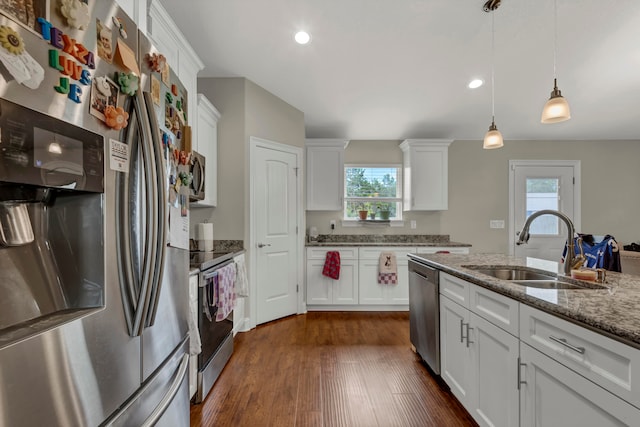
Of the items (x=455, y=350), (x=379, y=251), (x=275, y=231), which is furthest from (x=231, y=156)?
(x=455, y=350)

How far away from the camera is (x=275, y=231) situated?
Answer: 3.35m

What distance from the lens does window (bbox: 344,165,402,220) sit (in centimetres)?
443

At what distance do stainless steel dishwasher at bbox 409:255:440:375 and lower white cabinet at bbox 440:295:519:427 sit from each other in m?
0.06

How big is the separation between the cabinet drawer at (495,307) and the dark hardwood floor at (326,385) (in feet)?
2.36

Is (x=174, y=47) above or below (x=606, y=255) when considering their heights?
above

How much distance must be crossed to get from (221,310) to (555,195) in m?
5.04

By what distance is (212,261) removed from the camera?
202 centimetres

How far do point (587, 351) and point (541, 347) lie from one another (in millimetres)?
216

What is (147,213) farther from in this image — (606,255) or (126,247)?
(606,255)

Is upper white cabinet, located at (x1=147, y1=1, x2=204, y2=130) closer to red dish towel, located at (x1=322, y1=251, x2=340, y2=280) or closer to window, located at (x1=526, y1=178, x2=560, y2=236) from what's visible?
red dish towel, located at (x1=322, y1=251, x2=340, y2=280)

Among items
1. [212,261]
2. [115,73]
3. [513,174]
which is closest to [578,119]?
[513,174]

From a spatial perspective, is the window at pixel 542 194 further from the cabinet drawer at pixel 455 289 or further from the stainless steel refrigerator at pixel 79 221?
the stainless steel refrigerator at pixel 79 221

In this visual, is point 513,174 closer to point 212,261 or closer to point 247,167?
point 247,167

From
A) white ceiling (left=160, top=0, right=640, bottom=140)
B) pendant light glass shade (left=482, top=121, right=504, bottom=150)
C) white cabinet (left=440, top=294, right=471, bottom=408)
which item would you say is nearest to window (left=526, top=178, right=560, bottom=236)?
white ceiling (left=160, top=0, right=640, bottom=140)
